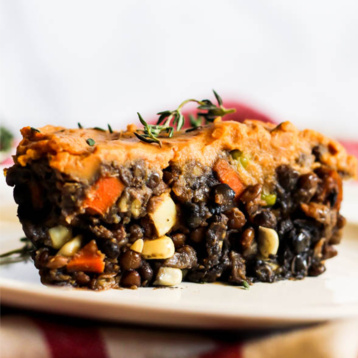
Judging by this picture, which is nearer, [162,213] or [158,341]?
[158,341]

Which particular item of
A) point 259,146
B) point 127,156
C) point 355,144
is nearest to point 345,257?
point 259,146

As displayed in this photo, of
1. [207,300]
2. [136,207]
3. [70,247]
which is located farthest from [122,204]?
[207,300]

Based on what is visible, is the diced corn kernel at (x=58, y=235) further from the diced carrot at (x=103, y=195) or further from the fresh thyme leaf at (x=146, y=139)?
the fresh thyme leaf at (x=146, y=139)

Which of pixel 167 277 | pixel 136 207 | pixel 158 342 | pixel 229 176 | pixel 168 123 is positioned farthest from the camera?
pixel 168 123

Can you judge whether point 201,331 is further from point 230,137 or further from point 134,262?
point 230,137

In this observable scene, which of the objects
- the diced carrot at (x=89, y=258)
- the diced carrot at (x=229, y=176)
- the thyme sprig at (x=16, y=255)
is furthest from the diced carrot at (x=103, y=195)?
the thyme sprig at (x=16, y=255)

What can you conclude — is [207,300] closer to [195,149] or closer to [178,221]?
[178,221]

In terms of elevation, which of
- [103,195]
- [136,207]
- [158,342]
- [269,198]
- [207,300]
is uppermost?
[103,195]

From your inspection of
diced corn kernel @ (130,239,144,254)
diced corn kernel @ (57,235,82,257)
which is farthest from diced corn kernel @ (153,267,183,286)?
diced corn kernel @ (57,235,82,257)
